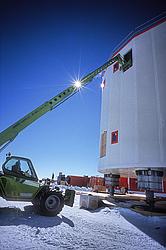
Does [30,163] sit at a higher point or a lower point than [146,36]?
lower

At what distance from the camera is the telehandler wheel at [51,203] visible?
20.7 ft

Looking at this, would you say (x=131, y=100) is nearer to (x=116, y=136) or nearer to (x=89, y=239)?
(x=116, y=136)

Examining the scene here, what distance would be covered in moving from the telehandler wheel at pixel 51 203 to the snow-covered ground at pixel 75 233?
34 centimetres

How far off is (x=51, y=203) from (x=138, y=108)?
23.0ft

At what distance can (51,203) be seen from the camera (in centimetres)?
655

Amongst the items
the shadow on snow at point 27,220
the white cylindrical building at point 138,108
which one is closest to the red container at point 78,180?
the white cylindrical building at point 138,108

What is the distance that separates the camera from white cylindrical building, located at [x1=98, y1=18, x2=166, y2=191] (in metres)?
9.00

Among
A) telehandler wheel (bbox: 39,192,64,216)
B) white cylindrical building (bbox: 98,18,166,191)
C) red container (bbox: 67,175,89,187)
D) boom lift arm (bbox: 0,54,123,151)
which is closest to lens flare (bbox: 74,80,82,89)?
boom lift arm (bbox: 0,54,123,151)

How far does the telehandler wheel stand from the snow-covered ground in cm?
34

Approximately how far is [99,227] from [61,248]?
2.11 m

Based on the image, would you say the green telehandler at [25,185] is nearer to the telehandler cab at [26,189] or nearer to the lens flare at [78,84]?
the telehandler cab at [26,189]

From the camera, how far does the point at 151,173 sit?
875 centimetres

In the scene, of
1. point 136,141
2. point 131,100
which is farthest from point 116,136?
point 131,100

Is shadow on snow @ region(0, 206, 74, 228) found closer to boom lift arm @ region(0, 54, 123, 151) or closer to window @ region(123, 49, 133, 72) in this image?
boom lift arm @ region(0, 54, 123, 151)
